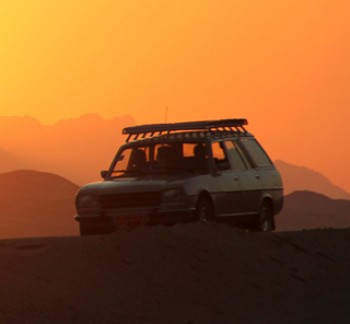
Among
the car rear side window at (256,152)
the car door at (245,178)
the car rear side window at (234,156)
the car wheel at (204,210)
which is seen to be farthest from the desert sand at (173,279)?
the car rear side window at (256,152)

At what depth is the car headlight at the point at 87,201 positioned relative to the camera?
2211 centimetres

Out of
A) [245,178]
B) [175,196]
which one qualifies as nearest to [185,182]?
[175,196]

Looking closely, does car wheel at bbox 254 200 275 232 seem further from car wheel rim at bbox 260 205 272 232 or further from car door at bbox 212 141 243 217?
car door at bbox 212 141 243 217

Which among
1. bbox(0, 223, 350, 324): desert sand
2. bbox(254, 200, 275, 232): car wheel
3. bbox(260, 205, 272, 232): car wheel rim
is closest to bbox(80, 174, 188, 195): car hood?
bbox(0, 223, 350, 324): desert sand

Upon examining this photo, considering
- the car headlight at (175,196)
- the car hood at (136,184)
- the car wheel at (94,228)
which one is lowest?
the car wheel at (94,228)

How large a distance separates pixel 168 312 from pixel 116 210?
23.8 ft

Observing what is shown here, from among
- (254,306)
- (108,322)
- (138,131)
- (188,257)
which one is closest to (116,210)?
(138,131)

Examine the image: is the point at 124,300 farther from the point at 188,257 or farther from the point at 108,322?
the point at 188,257

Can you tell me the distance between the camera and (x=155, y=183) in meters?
21.7

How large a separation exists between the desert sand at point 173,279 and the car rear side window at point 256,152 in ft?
16.3

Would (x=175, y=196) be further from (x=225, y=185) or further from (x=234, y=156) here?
(x=234, y=156)

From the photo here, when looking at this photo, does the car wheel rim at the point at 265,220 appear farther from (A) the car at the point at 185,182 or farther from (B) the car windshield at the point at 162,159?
(B) the car windshield at the point at 162,159

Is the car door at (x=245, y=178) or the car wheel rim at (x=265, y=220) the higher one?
the car door at (x=245, y=178)

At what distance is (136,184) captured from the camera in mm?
21859
